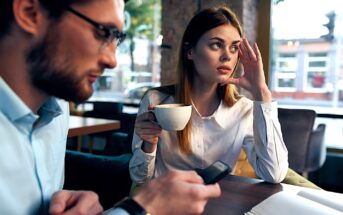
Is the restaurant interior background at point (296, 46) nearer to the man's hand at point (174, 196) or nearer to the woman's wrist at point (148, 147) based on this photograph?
the woman's wrist at point (148, 147)

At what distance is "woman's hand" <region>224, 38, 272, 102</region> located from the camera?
148cm

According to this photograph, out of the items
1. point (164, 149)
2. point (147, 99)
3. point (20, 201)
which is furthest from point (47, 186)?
point (147, 99)

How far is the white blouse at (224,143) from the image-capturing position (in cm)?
141

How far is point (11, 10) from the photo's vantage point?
0.72 meters

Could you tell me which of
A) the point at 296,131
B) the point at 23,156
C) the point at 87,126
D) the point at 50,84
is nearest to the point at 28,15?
the point at 50,84

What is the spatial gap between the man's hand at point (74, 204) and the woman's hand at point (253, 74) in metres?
0.92

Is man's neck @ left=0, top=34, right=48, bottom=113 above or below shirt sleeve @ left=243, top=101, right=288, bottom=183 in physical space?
above

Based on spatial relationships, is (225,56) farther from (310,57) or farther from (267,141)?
(310,57)

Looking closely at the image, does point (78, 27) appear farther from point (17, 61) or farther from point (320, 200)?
point (320, 200)

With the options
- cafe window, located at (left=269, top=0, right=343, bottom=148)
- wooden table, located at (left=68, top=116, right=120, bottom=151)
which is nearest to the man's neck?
wooden table, located at (left=68, top=116, right=120, bottom=151)

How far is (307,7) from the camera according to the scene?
12.5 feet

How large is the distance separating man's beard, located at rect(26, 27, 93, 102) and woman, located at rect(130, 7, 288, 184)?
2.01 feet

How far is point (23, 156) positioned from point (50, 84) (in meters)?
0.18

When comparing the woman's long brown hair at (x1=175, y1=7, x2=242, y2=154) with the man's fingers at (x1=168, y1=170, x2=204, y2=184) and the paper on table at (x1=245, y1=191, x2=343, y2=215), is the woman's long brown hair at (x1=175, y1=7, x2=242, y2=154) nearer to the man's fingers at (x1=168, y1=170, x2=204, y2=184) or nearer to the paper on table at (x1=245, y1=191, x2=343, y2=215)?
the paper on table at (x1=245, y1=191, x2=343, y2=215)
